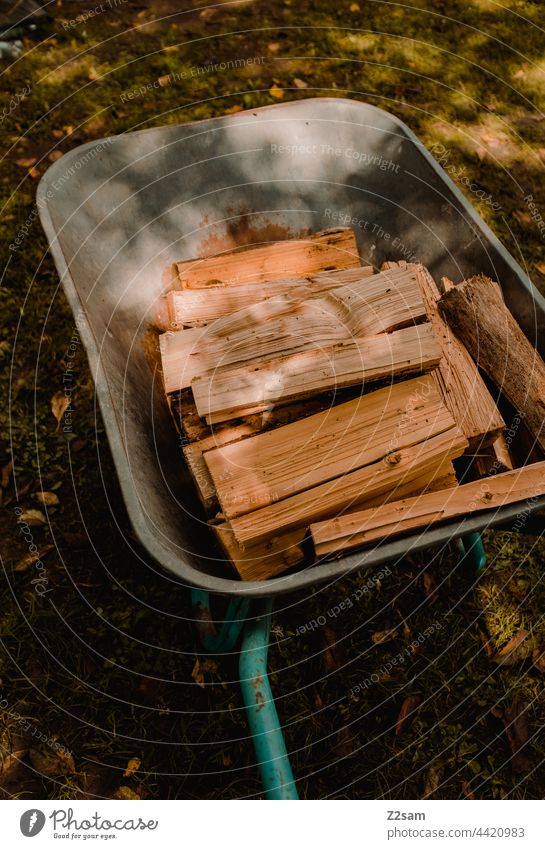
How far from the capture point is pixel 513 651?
7.39ft

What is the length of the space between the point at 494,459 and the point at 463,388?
216 millimetres

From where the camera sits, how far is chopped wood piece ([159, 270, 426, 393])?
5.25 ft

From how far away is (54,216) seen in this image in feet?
5.16

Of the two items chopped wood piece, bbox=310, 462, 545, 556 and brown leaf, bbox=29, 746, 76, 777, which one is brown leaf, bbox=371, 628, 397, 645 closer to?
chopped wood piece, bbox=310, 462, 545, 556

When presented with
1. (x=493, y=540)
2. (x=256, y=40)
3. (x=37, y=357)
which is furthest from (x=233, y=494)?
(x=256, y=40)

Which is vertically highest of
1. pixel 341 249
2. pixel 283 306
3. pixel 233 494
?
pixel 341 249

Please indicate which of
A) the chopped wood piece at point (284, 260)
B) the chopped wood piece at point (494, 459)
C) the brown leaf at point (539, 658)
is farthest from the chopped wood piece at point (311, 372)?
the brown leaf at point (539, 658)

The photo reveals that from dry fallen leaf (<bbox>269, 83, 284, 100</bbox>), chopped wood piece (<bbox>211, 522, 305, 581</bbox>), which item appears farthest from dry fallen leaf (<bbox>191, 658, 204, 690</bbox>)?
dry fallen leaf (<bbox>269, 83, 284, 100</bbox>)

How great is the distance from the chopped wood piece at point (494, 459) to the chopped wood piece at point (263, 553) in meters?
0.55

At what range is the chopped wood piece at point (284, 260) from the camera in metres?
1.94

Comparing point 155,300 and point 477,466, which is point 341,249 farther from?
point 477,466

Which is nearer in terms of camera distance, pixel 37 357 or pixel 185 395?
pixel 185 395

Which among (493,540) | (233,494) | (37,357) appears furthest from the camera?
(37,357)

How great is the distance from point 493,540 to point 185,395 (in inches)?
61.9
